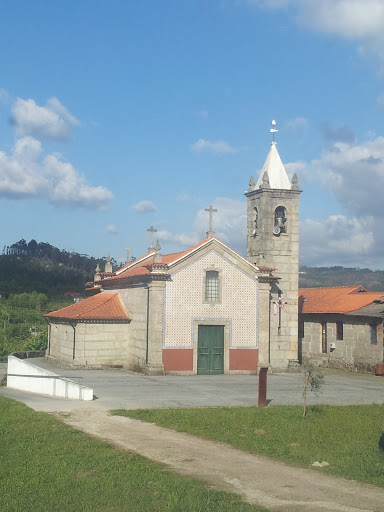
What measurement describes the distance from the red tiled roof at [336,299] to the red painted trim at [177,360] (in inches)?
441

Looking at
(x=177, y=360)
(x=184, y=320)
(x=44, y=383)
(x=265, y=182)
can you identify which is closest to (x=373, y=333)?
(x=265, y=182)

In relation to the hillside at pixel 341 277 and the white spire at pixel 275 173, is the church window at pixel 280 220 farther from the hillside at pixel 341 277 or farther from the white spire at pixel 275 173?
the hillside at pixel 341 277

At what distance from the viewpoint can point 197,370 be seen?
1330 inches

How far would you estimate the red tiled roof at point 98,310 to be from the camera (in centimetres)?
3481

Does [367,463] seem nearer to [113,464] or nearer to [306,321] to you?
[113,464]

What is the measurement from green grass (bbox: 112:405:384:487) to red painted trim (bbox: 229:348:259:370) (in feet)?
43.1

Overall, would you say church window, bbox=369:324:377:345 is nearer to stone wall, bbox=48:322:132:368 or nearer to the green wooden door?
the green wooden door

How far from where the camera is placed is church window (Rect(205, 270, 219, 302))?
34.6 m

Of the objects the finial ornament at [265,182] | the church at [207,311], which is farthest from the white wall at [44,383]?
the finial ornament at [265,182]

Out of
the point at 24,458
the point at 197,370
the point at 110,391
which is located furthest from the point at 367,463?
the point at 197,370

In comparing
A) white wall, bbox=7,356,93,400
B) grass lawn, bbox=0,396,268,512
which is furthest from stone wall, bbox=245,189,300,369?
grass lawn, bbox=0,396,268,512

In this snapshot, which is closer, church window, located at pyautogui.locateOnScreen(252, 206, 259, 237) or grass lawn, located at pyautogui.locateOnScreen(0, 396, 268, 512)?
grass lawn, located at pyautogui.locateOnScreen(0, 396, 268, 512)

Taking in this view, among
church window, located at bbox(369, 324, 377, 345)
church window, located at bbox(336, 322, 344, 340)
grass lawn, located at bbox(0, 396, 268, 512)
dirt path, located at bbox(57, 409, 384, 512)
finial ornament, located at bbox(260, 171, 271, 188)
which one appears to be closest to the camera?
grass lawn, located at bbox(0, 396, 268, 512)

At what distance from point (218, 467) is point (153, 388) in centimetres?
1378
